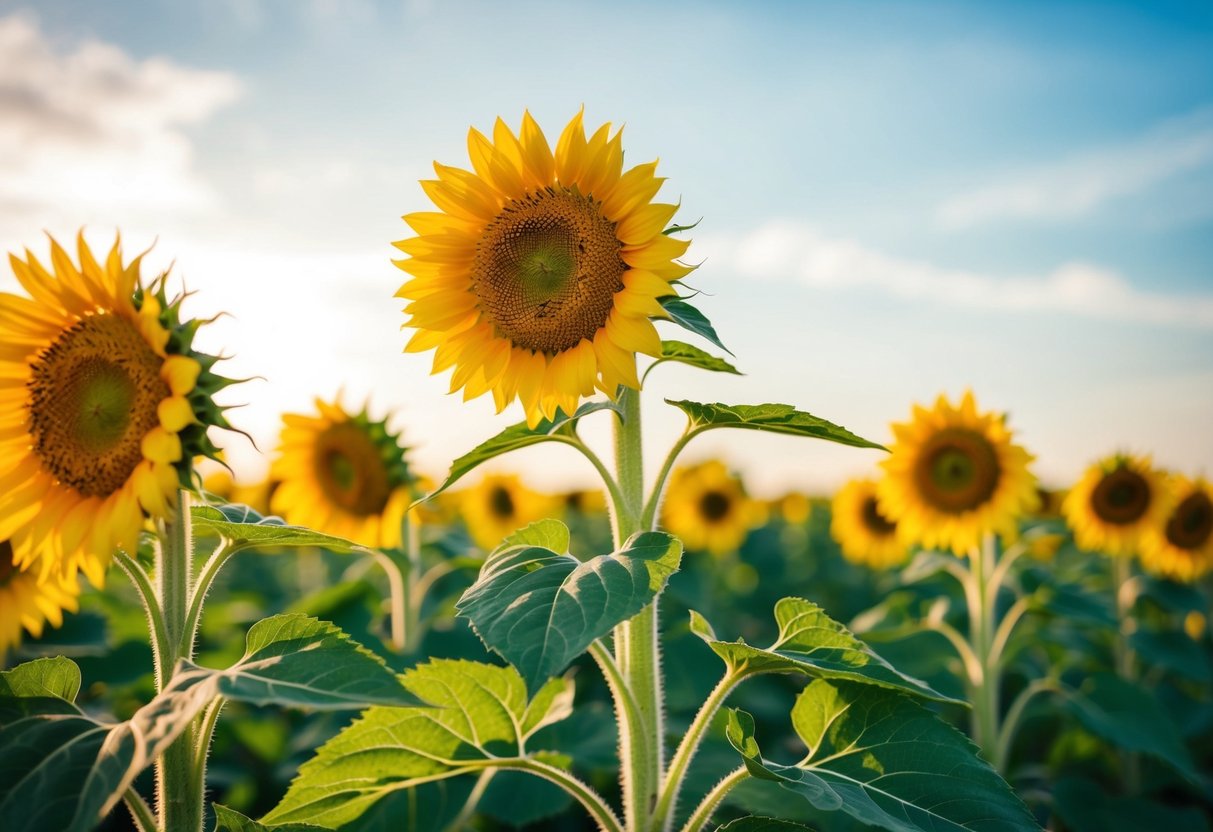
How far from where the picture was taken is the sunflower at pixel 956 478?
18.0ft

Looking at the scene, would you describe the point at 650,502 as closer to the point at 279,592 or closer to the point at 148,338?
the point at 148,338

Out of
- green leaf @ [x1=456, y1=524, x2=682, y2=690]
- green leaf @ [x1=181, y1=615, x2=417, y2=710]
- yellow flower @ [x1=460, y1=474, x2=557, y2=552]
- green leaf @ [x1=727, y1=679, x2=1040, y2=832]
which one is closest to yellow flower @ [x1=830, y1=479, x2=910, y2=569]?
yellow flower @ [x1=460, y1=474, x2=557, y2=552]

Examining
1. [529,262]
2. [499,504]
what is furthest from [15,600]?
[499,504]

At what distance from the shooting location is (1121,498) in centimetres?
697

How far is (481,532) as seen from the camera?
902cm

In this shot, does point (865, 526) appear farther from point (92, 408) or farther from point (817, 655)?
point (92, 408)

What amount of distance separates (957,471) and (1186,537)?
10.6ft

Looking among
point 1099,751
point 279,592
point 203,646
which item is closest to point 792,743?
point 1099,751

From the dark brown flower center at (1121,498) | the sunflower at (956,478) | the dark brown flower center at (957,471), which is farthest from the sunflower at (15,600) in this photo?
the dark brown flower center at (1121,498)

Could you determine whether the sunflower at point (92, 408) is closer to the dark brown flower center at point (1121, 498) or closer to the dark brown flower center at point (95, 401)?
the dark brown flower center at point (95, 401)

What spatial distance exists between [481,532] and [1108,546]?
17.5 feet

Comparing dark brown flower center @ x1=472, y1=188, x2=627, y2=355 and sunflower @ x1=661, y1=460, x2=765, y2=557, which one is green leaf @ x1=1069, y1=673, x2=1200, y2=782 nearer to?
dark brown flower center @ x1=472, y1=188, x2=627, y2=355

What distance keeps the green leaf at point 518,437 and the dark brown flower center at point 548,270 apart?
0.25m

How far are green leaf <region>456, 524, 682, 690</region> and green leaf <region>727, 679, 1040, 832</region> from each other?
1.56ft
